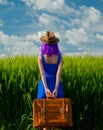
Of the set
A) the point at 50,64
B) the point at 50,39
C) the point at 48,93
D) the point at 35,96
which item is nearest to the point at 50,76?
the point at 50,64

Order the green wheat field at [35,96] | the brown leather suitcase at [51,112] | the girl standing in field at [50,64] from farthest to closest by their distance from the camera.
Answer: the green wheat field at [35,96]
the girl standing in field at [50,64]
the brown leather suitcase at [51,112]

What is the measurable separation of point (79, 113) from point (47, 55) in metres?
2.14

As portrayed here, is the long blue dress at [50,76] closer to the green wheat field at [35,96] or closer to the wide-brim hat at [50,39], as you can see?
the wide-brim hat at [50,39]

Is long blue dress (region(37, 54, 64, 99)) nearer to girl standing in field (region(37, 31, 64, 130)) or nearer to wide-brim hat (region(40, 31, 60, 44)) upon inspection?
girl standing in field (region(37, 31, 64, 130))

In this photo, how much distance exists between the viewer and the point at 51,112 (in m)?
7.80

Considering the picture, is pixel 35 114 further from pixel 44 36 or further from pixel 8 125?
pixel 8 125

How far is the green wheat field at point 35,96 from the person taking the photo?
9.60 meters

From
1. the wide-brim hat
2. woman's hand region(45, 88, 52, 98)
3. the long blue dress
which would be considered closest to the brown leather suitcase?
woman's hand region(45, 88, 52, 98)

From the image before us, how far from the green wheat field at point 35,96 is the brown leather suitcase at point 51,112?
1669mm

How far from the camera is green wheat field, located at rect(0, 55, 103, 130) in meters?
9.60

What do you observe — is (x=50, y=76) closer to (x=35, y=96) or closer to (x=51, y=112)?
(x=51, y=112)

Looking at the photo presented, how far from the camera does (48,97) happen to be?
7.87 m

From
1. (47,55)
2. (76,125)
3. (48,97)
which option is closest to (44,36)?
(47,55)

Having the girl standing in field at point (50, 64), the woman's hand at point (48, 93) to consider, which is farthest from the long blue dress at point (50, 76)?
the woman's hand at point (48, 93)
